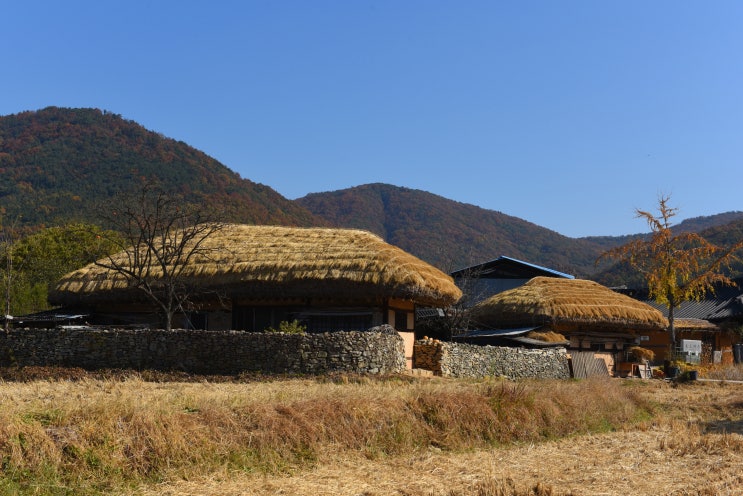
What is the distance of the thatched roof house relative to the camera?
69.5ft

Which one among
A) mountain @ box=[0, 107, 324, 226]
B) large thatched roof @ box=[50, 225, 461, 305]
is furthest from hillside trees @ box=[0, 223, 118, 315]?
mountain @ box=[0, 107, 324, 226]

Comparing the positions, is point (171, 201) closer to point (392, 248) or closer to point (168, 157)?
point (392, 248)

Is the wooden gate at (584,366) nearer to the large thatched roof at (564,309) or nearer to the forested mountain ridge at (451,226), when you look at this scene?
the large thatched roof at (564,309)

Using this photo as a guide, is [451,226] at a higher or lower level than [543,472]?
higher

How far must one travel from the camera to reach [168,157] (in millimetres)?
72750

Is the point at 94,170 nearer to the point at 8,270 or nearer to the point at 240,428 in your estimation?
the point at 8,270

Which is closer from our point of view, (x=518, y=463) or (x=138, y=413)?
(x=138, y=413)

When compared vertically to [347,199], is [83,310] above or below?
below

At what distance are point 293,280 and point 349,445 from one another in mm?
11898

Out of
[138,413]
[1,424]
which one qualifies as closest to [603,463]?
[138,413]

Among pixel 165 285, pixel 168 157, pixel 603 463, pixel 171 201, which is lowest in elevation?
pixel 603 463

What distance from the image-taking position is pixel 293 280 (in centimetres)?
2152

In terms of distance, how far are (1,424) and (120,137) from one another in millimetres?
74811

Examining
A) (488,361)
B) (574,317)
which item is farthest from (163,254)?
(574,317)
